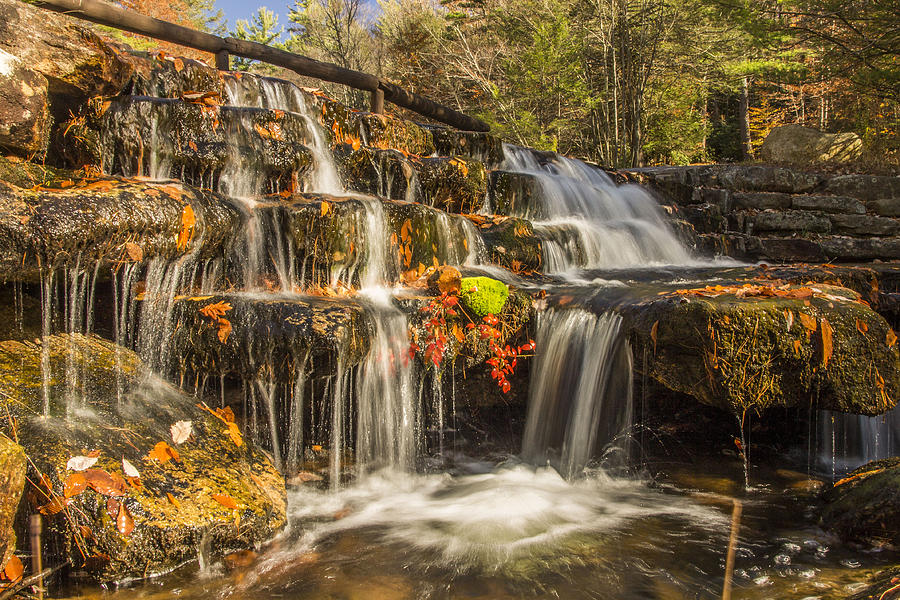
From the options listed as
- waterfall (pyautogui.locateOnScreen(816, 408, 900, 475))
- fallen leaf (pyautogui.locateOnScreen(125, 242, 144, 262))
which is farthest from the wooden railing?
waterfall (pyautogui.locateOnScreen(816, 408, 900, 475))

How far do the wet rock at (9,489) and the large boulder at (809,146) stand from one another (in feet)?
56.9

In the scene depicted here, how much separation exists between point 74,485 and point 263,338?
4.63 ft

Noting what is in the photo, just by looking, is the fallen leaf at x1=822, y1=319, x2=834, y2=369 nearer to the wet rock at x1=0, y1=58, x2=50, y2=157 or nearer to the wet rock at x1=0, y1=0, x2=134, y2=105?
the wet rock at x1=0, y1=58, x2=50, y2=157

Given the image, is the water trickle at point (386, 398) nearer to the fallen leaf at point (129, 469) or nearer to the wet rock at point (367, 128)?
the fallen leaf at point (129, 469)

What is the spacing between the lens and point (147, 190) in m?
4.01

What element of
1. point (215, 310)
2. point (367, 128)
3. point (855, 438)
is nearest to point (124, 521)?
point (215, 310)

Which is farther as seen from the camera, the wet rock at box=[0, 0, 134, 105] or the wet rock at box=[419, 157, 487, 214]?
the wet rock at box=[419, 157, 487, 214]

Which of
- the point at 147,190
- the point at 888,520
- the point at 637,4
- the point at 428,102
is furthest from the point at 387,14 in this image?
the point at 888,520

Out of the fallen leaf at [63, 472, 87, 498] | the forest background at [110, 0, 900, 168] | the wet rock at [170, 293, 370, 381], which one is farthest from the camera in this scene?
the forest background at [110, 0, 900, 168]

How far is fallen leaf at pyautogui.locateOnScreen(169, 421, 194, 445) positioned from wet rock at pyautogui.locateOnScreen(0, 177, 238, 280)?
119 centimetres

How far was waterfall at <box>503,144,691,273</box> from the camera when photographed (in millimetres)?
7262

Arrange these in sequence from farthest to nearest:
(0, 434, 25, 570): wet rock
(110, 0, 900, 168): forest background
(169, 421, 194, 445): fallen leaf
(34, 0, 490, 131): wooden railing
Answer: (110, 0, 900, 168): forest background → (34, 0, 490, 131): wooden railing → (169, 421, 194, 445): fallen leaf → (0, 434, 25, 570): wet rock

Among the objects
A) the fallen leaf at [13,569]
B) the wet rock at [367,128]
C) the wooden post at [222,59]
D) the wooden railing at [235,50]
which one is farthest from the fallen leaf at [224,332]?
the wooden post at [222,59]

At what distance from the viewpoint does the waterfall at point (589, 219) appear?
726 cm
